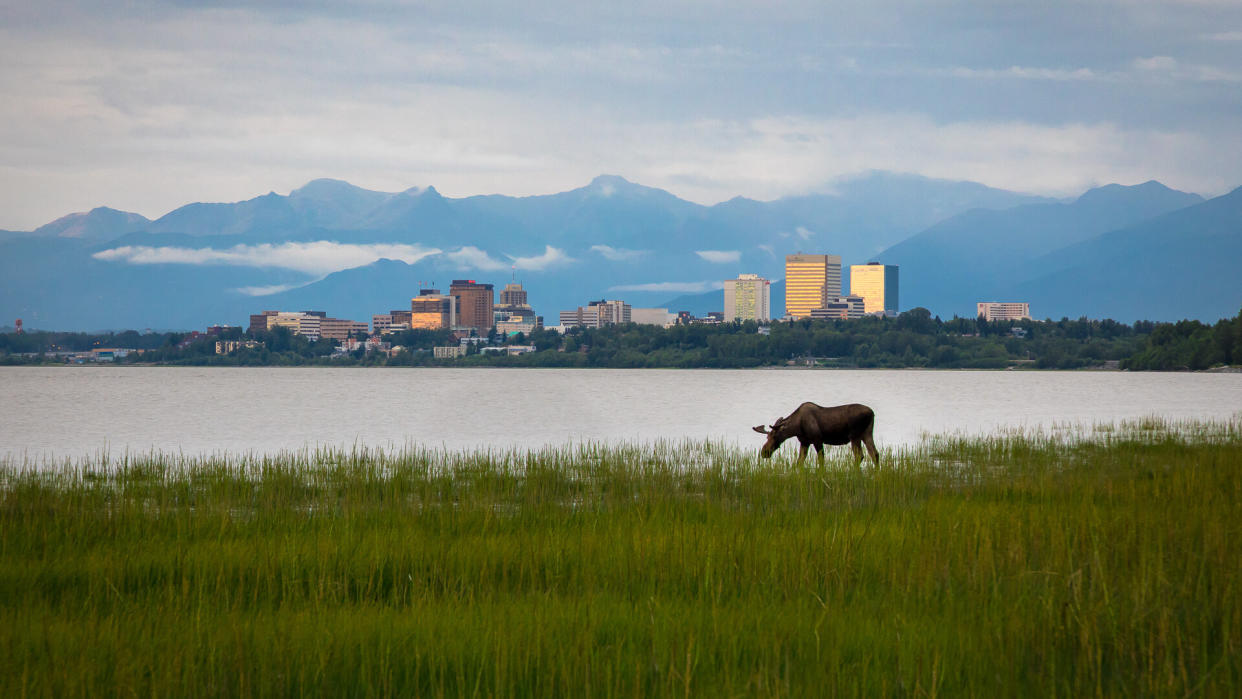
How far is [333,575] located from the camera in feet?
27.7

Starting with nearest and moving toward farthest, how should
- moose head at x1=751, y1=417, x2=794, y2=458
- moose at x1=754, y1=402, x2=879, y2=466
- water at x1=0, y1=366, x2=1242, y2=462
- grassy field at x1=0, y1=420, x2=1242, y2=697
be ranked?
1. grassy field at x1=0, y1=420, x2=1242, y2=697
2. moose at x1=754, y1=402, x2=879, y2=466
3. moose head at x1=751, y1=417, x2=794, y2=458
4. water at x1=0, y1=366, x2=1242, y2=462

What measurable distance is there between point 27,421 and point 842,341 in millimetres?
163316

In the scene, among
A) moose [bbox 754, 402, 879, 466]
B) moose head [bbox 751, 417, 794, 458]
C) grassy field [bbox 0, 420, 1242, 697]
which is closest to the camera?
grassy field [bbox 0, 420, 1242, 697]

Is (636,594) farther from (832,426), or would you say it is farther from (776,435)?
(776,435)

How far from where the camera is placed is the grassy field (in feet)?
17.7

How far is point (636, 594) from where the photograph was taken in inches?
295

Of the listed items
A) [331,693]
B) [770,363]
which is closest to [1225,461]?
[331,693]

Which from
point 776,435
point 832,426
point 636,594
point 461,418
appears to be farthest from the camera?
point 461,418

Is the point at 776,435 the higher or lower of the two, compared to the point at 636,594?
higher

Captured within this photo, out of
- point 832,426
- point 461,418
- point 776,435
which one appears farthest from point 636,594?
point 461,418

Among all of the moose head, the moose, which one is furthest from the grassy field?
the moose head

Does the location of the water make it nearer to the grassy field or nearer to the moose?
the moose

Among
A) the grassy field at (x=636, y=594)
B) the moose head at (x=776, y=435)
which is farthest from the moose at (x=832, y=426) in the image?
the grassy field at (x=636, y=594)

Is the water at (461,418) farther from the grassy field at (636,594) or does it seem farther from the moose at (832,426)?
the grassy field at (636,594)
